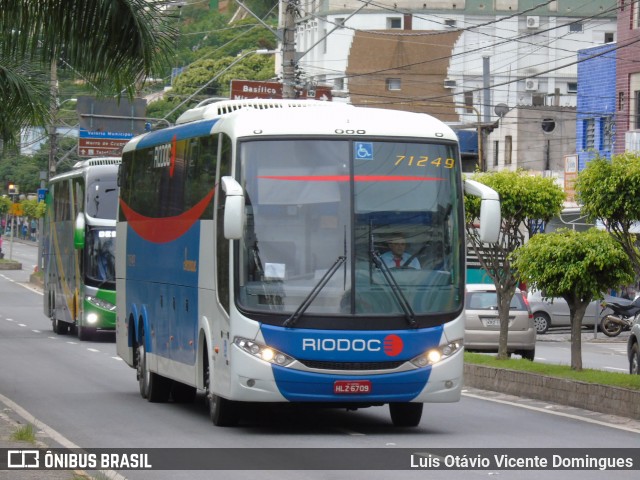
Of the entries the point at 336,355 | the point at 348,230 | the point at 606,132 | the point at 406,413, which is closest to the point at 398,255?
the point at 348,230

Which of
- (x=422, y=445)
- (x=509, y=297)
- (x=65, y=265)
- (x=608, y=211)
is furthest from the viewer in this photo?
(x=65, y=265)

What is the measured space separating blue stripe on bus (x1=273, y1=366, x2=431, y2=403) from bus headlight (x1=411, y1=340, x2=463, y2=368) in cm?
10

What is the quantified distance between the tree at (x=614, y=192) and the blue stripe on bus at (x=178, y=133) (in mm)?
4763

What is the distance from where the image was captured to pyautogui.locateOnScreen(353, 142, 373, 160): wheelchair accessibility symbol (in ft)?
50.4

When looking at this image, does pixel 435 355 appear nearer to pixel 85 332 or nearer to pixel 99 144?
pixel 85 332

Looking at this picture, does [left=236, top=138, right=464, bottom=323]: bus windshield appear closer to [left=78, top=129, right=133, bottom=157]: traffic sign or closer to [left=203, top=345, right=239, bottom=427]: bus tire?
[left=203, top=345, right=239, bottom=427]: bus tire

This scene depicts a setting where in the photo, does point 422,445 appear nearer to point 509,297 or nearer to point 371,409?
point 371,409

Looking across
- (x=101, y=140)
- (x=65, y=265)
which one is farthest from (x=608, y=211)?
(x=101, y=140)

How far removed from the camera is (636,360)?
2144 centimetres

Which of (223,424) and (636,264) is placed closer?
(223,424)

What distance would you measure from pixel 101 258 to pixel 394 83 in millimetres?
58979

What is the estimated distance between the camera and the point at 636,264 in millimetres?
18719

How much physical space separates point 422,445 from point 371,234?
2147 millimetres

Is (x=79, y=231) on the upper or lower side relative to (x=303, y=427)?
upper
